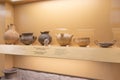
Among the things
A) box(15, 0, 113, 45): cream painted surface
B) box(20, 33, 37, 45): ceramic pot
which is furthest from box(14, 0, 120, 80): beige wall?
box(20, 33, 37, 45): ceramic pot

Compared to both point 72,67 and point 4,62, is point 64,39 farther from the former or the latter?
point 4,62

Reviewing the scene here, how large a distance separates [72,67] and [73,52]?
0.35m

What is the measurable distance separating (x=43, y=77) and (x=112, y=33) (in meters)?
0.97

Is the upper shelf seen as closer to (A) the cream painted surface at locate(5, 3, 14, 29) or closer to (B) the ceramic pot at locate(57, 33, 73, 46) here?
(B) the ceramic pot at locate(57, 33, 73, 46)

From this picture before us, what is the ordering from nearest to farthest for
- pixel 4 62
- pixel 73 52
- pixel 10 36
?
pixel 73 52
pixel 10 36
pixel 4 62

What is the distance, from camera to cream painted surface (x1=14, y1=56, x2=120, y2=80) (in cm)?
161

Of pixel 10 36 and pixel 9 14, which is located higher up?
pixel 9 14

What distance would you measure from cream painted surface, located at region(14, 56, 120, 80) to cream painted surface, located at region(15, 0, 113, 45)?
26 cm

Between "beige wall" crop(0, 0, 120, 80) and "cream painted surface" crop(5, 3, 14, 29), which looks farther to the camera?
"cream painted surface" crop(5, 3, 14, 29)

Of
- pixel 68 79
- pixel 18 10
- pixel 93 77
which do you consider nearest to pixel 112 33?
pixel 93 77

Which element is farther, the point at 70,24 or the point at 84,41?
the point at 70,24

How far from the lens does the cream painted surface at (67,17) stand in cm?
164

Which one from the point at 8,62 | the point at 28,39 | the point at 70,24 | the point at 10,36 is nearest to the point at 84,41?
the point at 70,24

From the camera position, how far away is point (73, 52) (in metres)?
1.52
